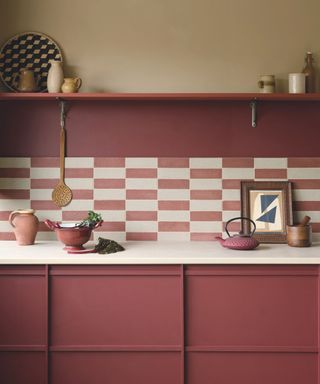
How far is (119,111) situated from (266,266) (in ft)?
4.76

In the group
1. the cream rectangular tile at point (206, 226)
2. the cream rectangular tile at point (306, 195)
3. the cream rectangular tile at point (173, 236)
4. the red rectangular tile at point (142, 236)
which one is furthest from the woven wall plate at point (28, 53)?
the cream rectangular tile at point (306, 195)

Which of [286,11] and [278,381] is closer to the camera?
[278,381]

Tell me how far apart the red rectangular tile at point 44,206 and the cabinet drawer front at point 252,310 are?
1172 mm

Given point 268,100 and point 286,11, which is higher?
point 286,11

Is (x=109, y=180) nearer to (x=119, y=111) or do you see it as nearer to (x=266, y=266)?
(x=119, y=111)

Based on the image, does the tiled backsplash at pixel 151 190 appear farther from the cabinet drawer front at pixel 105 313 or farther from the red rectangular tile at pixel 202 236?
the cabinet drawer front at pixel 105 313

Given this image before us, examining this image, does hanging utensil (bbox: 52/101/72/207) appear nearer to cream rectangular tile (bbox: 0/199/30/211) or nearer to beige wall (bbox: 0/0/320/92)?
cream rectangular tile (bbox: 0/199/30/211)

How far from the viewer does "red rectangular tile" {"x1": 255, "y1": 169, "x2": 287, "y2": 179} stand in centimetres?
359

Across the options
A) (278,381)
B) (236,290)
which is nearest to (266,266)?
(236,290)

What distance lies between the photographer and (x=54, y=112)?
3.60 meters

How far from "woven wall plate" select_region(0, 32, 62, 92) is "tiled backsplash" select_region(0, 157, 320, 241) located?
0.60m

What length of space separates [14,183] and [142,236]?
3.08 feet

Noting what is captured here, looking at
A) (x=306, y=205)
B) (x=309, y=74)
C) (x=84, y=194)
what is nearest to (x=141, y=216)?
(x=84, y=194)

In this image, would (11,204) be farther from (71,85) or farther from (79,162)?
(71,85)
